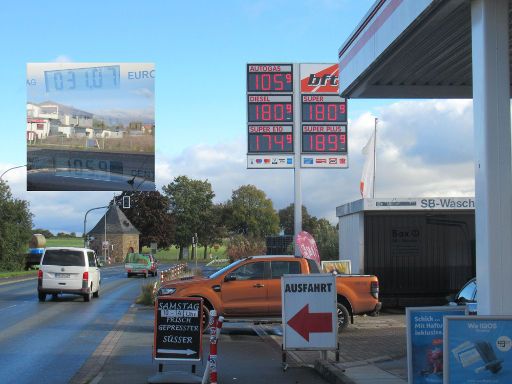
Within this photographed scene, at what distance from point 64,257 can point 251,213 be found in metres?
88.7

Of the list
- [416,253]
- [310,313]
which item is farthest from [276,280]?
[416,253]

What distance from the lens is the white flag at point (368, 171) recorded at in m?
24.9

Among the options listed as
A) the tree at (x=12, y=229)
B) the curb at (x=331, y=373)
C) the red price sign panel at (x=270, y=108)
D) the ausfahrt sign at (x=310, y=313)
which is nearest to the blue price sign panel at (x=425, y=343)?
the curb at (x=331, y=373)

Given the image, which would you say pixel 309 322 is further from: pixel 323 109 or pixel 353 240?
pixel 323 109

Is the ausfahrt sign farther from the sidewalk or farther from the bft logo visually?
A: the bft logo

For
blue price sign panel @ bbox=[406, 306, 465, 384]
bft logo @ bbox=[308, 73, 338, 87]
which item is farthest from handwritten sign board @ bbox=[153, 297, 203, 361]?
bft logo @ bbox=[308, 73, 338, 87]

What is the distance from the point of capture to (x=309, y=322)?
10906 millimetres

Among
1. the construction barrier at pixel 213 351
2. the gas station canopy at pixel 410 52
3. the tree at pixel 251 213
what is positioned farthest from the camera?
the tree at pixel 251 213

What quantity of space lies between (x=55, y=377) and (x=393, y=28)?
676 centimetres

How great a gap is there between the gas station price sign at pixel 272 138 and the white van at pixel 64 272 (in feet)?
24.3

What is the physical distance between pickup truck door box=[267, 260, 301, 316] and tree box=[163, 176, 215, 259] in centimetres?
10195

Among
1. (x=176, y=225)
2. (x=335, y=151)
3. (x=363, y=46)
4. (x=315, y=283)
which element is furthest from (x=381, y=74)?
Result: (x=176, y=225)

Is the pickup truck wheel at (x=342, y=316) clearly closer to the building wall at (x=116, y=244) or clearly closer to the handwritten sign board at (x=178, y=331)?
the handwritten sign board at (x=178, y=331)

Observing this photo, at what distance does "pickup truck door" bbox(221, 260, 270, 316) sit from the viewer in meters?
15.6
